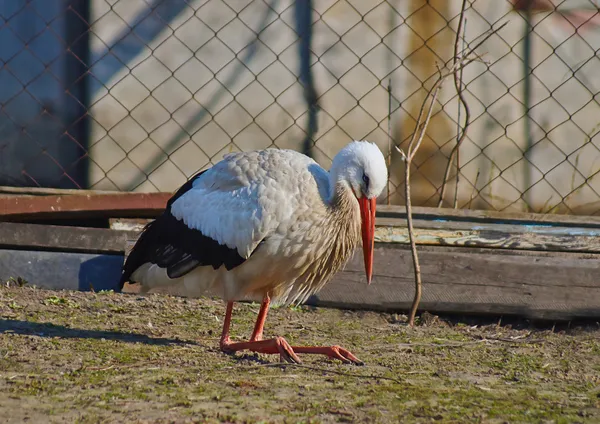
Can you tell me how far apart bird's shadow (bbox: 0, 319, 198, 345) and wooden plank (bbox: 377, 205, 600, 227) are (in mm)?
1580

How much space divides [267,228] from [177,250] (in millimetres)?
554

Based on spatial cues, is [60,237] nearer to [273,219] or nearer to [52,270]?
[52,270]

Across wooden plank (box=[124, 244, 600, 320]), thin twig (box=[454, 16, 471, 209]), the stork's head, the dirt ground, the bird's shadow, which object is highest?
thin twig (box=[454, 16, 471, 209])

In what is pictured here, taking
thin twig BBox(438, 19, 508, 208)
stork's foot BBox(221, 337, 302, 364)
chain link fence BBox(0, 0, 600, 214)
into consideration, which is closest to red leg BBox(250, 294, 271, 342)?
stork's foot BBox(221, 337, 302, 364)

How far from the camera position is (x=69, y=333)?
430 cm

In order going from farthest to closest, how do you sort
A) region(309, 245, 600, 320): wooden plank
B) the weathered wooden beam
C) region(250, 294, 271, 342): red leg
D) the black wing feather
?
the weathered wooden beam < region(309, 245, 600, 320): wooden plank < region(250, 294, 271, 342): red leg < the black wing feather

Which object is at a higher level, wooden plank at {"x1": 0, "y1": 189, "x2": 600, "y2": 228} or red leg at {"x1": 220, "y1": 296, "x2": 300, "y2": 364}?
wooden plank at {"x1": 0, "y1": 189, "x2": 600, "y2": 228}

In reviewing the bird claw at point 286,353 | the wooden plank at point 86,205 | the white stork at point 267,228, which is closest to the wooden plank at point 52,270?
the wooden plank at point 86,205

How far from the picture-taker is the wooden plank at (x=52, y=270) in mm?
5211

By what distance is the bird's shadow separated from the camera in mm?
4246

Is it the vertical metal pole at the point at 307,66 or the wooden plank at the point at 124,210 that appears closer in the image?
the wooden plank at the point at 124,210

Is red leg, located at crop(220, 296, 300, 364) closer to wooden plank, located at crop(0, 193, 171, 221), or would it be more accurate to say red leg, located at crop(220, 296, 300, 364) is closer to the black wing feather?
the black wing feather

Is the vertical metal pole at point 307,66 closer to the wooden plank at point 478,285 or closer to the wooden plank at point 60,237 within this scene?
the wooden plank at point 478,285

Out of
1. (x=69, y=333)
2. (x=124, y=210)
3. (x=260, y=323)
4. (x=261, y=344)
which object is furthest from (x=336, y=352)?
(x=124, y=210)
